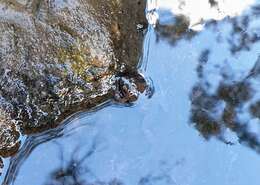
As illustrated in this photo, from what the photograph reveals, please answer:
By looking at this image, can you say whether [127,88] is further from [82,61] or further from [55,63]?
[55,63]

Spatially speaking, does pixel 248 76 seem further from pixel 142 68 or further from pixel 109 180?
pixel 109 180

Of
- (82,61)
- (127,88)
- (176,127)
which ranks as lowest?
(176,127)

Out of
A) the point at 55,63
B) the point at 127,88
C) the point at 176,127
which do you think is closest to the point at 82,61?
the point at 55,63

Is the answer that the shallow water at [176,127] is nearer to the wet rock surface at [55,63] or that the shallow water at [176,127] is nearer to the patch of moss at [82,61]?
the wet rock surface at [55,63]

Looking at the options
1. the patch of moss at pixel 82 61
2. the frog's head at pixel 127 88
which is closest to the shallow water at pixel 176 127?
the frog's head at pixel 127 88

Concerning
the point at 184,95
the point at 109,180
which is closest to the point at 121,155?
the point at 109,180

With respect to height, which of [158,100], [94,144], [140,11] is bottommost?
[94,144]

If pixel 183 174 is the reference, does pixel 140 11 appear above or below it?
above
